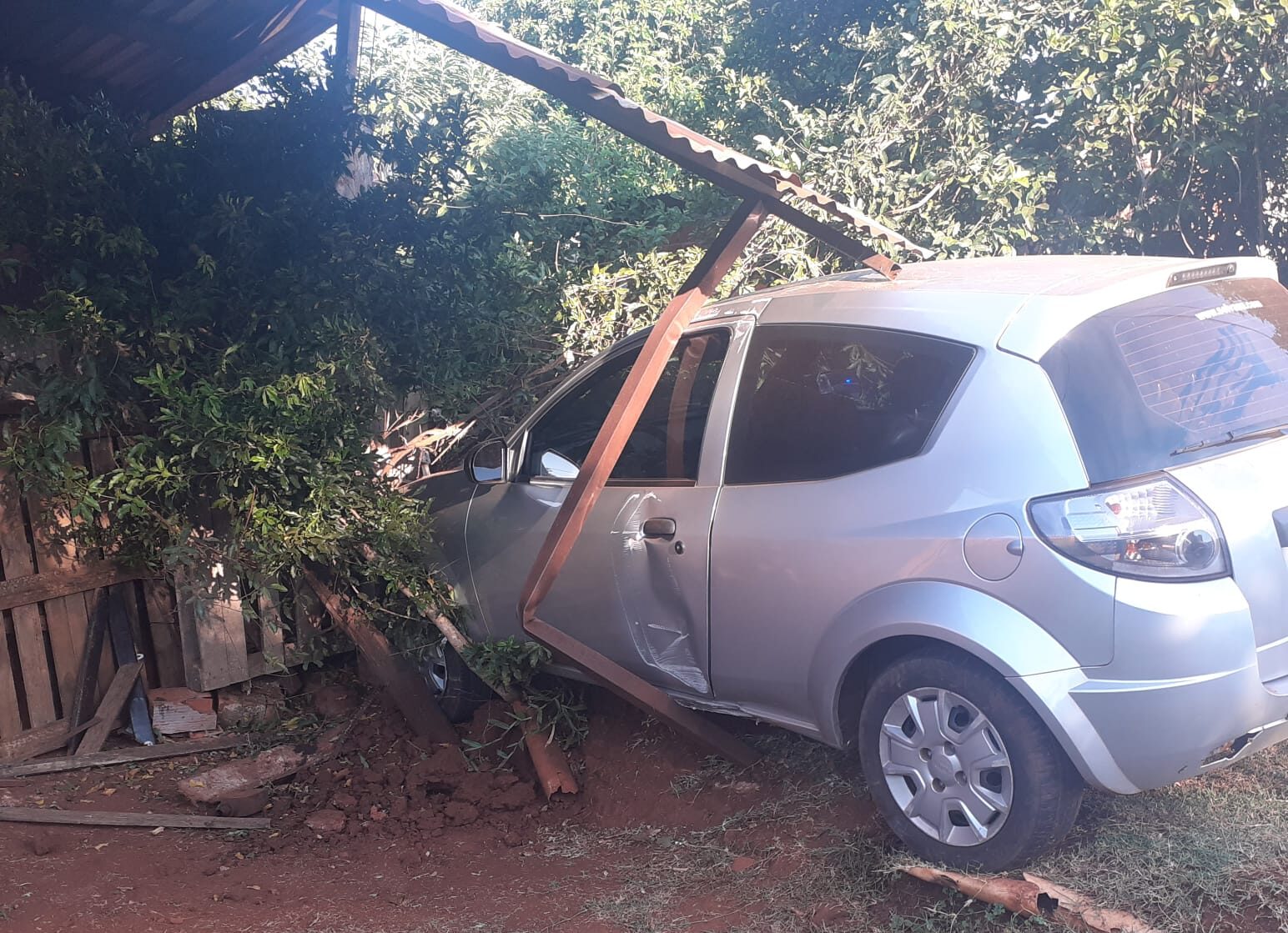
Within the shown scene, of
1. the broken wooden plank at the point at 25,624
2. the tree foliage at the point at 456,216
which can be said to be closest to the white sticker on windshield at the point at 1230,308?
the tree foliage at the point at 456,216

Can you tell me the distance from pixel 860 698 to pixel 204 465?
3283 mm

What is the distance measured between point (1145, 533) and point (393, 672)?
12.8 feet

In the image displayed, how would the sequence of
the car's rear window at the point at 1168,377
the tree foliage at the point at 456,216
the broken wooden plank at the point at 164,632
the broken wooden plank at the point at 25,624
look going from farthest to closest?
the broken wooden plank at the point at 164,632
the broken wooden plank at the point at 25,624
the tree foliage at the point at 456,216
the car's rear window at the point at 1168,377

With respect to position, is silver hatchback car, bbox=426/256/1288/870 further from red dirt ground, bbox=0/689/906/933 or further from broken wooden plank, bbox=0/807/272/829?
broken wooden plank, bbox=0/807/272/829

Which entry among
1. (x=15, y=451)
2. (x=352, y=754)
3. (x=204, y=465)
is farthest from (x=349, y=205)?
(x=352, y=754)

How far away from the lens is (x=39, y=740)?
557cm

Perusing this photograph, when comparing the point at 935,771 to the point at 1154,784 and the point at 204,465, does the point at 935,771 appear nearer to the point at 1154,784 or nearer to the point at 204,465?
the point at 1154,784

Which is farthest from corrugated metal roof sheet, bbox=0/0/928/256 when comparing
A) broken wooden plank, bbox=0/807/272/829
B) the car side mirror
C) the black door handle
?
broken wooden plank, bbox=0/807/272/829

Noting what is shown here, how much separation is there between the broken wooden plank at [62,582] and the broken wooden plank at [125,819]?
47.2 inches

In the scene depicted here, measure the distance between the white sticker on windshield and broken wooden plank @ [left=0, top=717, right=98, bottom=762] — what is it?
5.67 meters

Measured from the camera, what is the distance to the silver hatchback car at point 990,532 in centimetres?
287

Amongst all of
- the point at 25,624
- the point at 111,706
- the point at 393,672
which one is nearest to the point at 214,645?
the point at 111,706

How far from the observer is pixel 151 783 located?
5301 millimetres

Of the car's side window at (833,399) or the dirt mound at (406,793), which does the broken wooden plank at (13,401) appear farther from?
the car's side window at (833,399)
